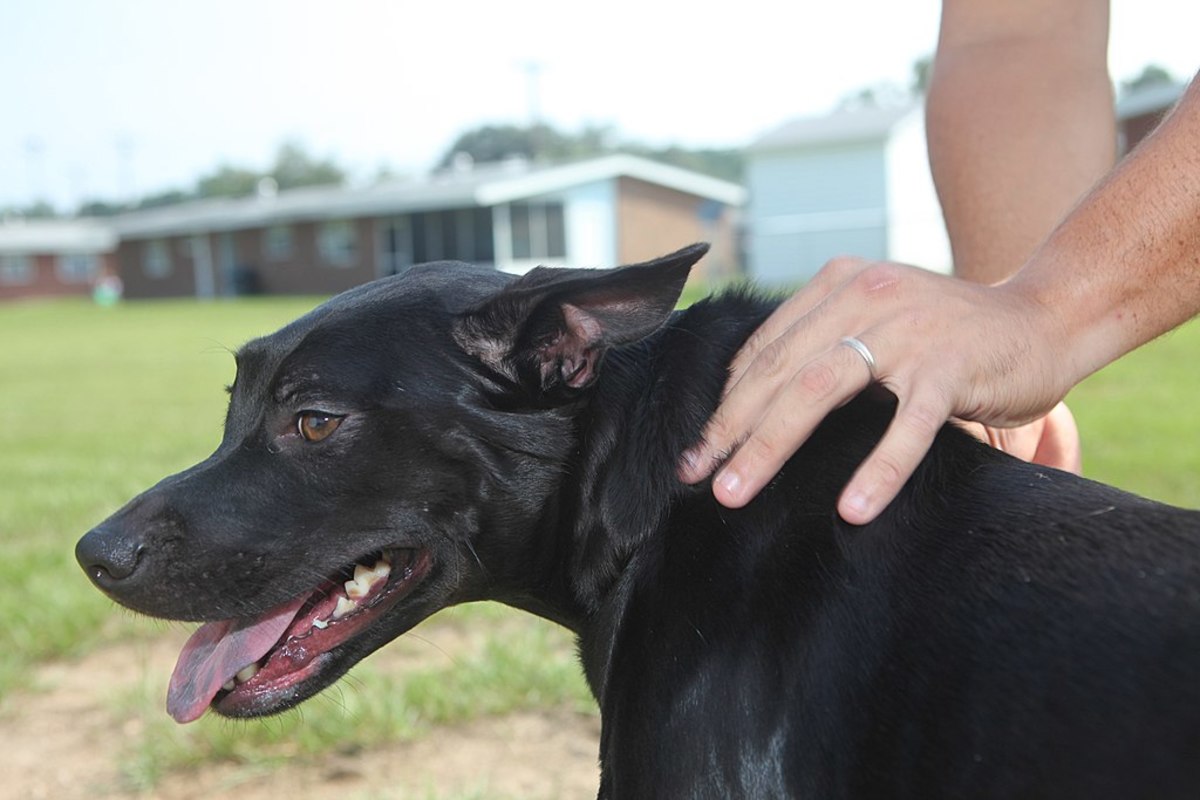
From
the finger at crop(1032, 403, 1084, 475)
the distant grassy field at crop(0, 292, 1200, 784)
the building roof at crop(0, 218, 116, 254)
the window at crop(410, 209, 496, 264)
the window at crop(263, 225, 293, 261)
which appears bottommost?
the building roof at crop(0, 218, 116, 254)

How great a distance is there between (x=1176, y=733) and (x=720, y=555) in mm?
831

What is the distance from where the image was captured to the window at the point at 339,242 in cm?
4978

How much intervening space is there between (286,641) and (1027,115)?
7.41 ft

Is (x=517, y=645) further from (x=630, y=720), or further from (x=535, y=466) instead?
(x=630, y=720)

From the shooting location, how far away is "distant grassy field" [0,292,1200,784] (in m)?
4.17

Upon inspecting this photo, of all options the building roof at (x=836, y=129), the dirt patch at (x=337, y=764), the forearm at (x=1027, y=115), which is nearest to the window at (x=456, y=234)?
the building roof at (x=836, y=129)

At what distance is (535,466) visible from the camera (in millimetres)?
2637

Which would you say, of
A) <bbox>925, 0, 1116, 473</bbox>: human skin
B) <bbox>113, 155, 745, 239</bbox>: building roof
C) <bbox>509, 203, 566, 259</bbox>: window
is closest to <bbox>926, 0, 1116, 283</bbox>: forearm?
<bbox>925, 0, 1116, 473</bbox>: human skin

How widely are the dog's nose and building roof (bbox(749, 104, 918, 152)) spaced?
42608 mm

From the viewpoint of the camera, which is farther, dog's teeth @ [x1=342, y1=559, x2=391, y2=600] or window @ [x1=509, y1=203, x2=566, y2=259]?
window @ [x1=509, y1=203, x2=566, y2=259]

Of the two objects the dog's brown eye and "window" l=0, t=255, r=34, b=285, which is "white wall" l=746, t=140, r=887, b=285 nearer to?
the dog's brown eye

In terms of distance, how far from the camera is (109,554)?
2537 mm

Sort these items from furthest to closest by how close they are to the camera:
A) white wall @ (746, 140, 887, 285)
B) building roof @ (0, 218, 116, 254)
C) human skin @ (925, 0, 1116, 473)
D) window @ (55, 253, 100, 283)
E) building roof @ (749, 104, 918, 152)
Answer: window @ (55, 253, 100, 283), building roof @ (0, 218, 116, 254), building roof @ (749, 104, 918, 152), white wall @ (746, 140, 887, 285), human skin @ (925, 0, 1116, 473)

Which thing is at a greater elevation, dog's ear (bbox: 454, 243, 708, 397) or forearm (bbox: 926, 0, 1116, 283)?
forearm (bbox: 926, 0, 1116, 283)
